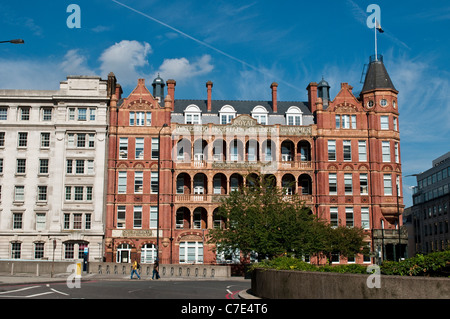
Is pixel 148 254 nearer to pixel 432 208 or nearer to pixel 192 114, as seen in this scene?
pixel 192 114

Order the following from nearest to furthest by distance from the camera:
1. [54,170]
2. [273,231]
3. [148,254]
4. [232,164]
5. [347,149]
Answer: [273,231]
[148,254]
[54,170]
[232,164]
[347,149]

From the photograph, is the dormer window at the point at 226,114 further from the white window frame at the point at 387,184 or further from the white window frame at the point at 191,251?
the white window frame at the point at 387,184

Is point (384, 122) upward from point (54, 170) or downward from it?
upward

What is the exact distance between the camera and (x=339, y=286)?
1812cm

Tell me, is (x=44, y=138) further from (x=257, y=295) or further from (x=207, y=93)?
(x=257, y=295)

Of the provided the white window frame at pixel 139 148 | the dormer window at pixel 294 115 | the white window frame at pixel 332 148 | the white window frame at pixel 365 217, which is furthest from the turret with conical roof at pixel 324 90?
the white window frame at pixel 139 148

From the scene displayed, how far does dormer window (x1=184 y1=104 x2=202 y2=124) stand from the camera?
62.5 metres

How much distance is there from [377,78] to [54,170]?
126 feet

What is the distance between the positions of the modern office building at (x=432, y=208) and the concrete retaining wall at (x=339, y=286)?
8068 cm

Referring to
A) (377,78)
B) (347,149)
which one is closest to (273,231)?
(347,149)

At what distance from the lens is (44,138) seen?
197 feet
